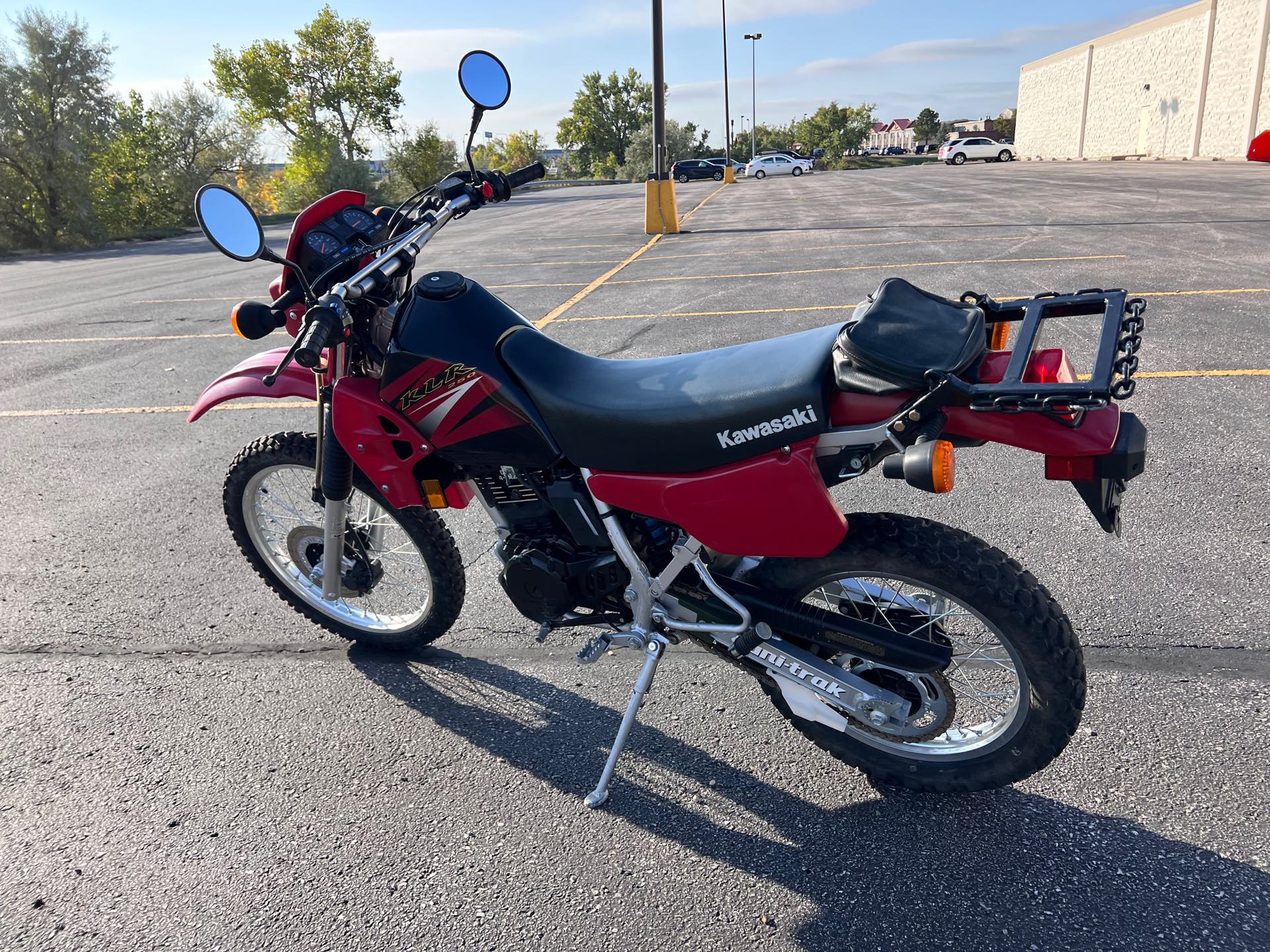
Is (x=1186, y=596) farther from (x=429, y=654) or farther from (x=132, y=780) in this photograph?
(x=132, y=780)

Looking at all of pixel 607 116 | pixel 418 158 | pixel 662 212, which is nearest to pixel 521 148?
pixel 607 116

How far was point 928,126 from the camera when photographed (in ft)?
351

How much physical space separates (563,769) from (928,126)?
4737 inches

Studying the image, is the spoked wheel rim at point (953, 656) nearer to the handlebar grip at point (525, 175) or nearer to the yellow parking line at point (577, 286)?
the handlebar grip at point (525, 175)

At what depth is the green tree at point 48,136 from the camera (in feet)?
81.1

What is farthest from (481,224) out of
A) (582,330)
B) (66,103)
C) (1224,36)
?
(1224,36)

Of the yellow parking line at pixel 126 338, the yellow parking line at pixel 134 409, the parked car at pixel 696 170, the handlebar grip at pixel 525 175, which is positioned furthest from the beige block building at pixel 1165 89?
the handlebar grip at pixel 525 175

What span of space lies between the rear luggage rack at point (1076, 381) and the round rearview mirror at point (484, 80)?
166cm

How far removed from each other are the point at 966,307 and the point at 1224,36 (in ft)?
135

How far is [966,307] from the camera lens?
195cm

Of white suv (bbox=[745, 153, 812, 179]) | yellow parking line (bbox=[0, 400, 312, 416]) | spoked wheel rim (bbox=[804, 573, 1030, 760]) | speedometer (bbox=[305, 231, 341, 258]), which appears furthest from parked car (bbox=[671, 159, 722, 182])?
spoked wheel rim (bbox=[804, 573, 1030, 760])

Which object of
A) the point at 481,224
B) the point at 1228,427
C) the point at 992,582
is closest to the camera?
the point at 992,582

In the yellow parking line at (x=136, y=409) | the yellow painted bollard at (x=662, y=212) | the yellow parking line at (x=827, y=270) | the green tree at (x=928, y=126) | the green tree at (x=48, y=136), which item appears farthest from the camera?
the green tree at (x=928, y=126)

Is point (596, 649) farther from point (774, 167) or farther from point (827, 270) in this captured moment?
point (774, 167)
